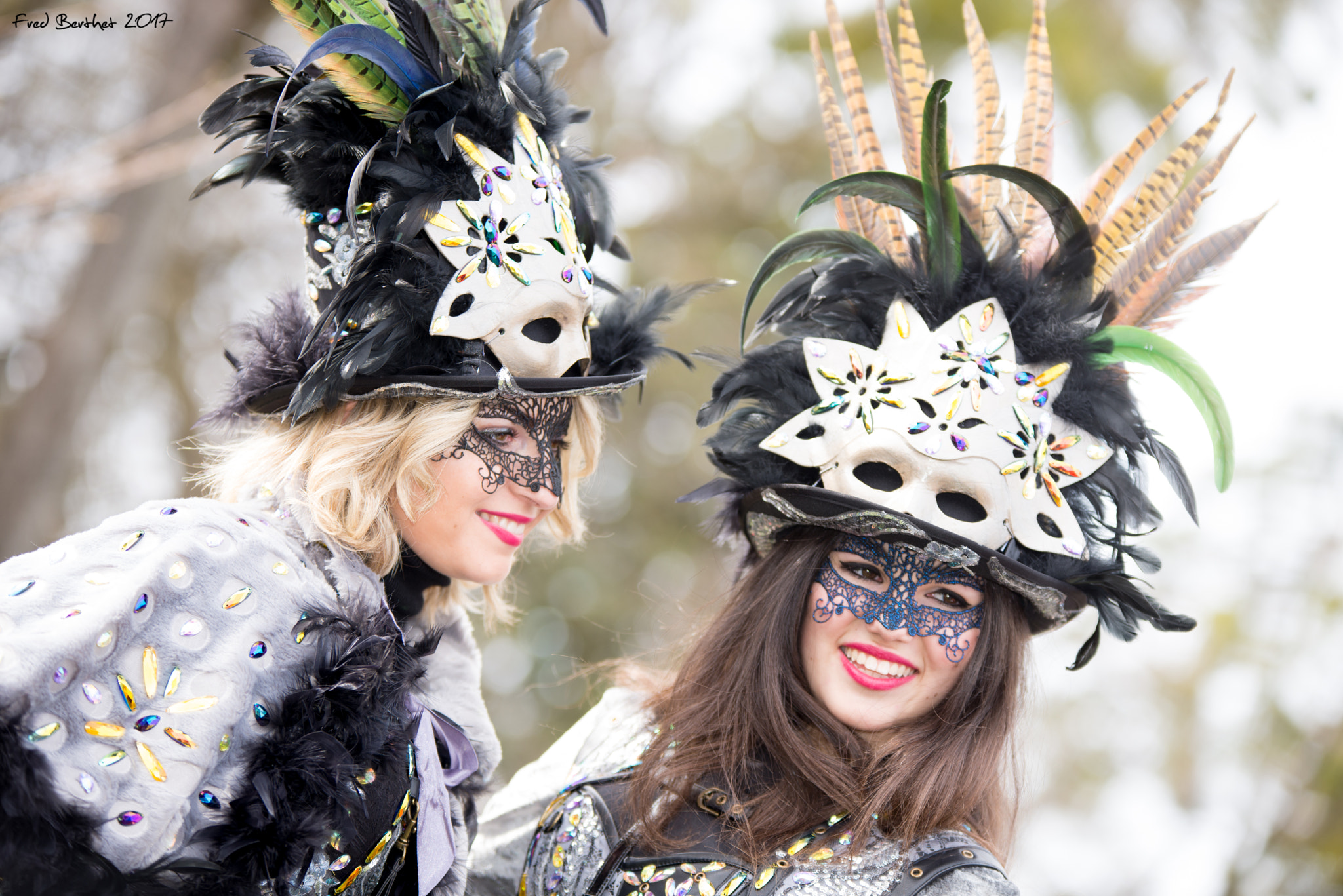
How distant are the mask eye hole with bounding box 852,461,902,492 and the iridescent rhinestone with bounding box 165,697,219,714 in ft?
4.98

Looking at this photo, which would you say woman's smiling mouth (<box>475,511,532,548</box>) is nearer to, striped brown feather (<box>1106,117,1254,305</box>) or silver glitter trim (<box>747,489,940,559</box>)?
silver glitter trim (<box>747,489,940,559</box>)

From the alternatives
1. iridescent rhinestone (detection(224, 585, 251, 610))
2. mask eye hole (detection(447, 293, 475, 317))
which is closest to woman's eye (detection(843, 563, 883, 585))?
mask eye hole (detection(447, 293, 475, 317))

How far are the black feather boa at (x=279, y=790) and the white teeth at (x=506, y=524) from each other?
0.36 meters

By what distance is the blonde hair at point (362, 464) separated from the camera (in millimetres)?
2373

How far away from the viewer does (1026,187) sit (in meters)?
2.55

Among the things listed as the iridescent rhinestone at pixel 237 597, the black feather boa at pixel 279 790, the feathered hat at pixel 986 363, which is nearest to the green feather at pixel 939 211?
the feathered hat at pixel 986 363

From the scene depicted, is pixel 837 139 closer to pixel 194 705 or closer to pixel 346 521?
pixel 346 521

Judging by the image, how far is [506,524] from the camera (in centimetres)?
257

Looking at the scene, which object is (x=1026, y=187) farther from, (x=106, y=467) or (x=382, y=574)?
(x=106, y=467)

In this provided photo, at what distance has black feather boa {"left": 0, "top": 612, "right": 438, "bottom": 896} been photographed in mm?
1662

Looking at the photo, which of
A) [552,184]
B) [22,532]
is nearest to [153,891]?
[552,184]

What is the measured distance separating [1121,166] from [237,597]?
8.03 feet

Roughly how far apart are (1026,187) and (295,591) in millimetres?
1999

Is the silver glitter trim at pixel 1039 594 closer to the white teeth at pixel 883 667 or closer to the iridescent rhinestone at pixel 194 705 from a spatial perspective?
the white teeth at pixel 883 667
